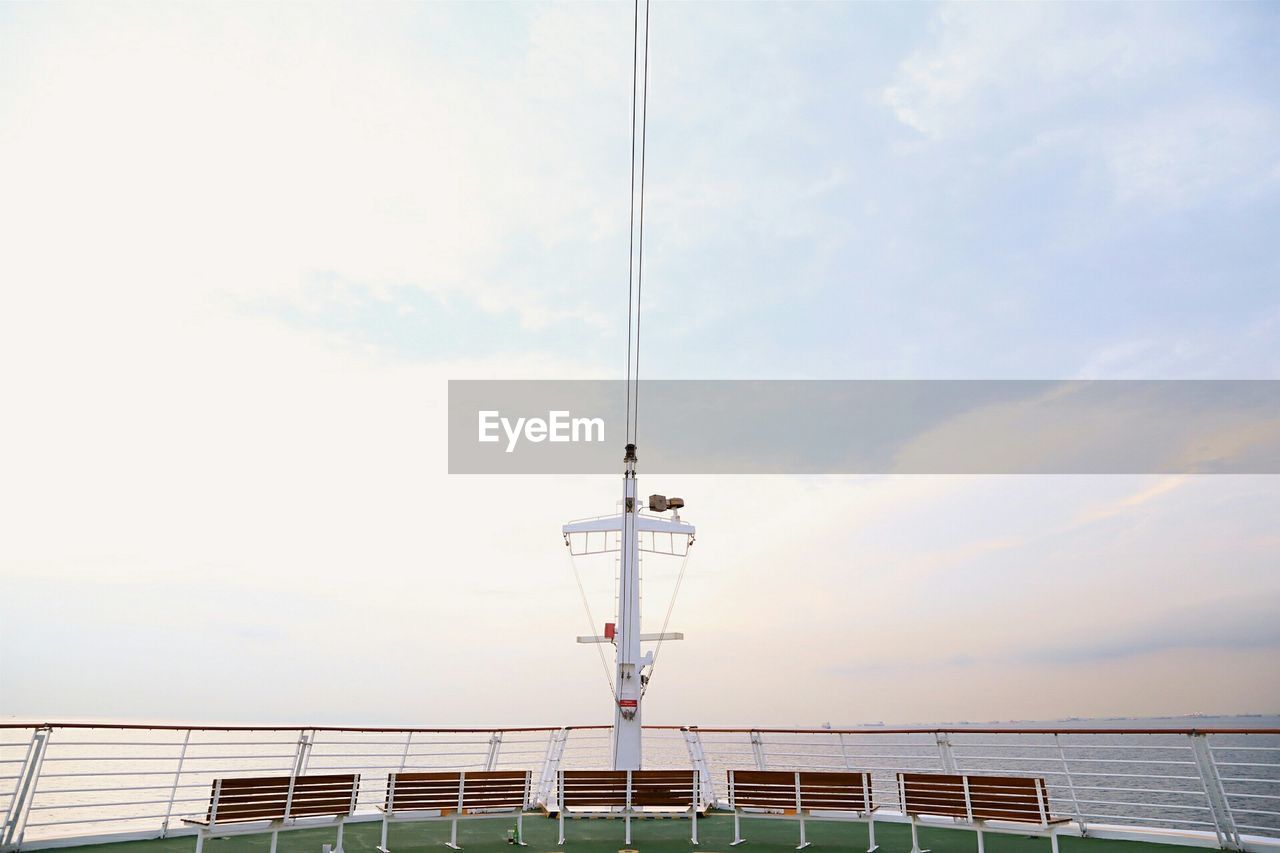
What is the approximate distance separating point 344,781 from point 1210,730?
8.69 metres

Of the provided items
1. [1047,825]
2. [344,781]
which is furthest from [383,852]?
[1047,825]

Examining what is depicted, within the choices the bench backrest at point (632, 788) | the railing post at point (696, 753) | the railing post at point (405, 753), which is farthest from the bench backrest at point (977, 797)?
the railing post at point (405, 753)

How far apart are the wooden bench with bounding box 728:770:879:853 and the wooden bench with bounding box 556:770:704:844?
22.9 inches

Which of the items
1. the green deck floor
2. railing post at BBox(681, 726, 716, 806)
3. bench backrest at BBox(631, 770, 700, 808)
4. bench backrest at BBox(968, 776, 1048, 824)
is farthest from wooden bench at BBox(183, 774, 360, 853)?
bench backrest at BBox(968, 776, 1048, 824)

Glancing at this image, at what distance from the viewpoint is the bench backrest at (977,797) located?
26.3ft

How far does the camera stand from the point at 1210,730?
7.98 metres

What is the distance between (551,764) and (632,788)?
2.21 metres

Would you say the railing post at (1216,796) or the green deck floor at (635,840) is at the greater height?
the railing post at (1216,796)

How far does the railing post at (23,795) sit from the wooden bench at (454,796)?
3275mm

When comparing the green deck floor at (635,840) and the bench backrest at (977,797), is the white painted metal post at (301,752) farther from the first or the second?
the bench backrest at (977,797)

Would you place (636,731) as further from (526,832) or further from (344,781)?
(344,781)

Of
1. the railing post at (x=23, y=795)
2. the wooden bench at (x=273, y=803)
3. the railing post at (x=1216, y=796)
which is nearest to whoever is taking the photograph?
Result: the wooden bench at (x=273, y=803)

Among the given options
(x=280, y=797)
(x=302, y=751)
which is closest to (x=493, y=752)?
(x=302, y=751)

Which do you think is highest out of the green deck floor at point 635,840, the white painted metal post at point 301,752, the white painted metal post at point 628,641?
the white painted metal post at point 628,641
